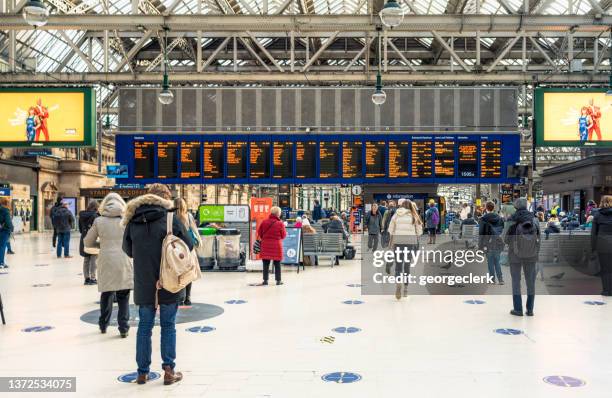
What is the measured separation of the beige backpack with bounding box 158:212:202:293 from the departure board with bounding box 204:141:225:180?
13.6m

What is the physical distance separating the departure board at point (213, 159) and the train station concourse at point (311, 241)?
7 cm

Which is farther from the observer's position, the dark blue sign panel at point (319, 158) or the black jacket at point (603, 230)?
the dark blue sign panel at point (319, 158)

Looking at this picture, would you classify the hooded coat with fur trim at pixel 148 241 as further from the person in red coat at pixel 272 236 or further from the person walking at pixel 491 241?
the person walking at pixel 491 241

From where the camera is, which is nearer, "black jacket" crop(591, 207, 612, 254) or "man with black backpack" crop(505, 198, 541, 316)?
"man with black backpack" crop(505, 198, 541, 316)

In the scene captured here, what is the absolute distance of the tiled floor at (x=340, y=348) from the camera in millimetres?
4102

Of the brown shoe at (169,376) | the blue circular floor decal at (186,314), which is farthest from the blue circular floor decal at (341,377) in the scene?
the blue circular floor decal at (186,314)

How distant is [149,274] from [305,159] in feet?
44.9

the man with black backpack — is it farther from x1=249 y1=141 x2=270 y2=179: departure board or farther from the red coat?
x1=249 y1=141 x2=270 y2=179: departure board

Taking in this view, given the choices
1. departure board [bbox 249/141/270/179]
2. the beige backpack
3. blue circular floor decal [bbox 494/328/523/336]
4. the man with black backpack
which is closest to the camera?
the beige backpack

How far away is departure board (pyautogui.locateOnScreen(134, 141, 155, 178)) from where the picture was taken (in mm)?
17562

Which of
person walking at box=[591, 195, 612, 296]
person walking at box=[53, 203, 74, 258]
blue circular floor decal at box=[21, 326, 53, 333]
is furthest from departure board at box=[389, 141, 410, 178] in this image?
blue circular floor decal at box=[21, 326, 53, 333]

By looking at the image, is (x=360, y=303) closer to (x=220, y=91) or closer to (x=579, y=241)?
(x=579, y=241)

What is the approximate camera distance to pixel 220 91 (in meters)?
18.2

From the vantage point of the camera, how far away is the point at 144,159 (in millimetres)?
17656
